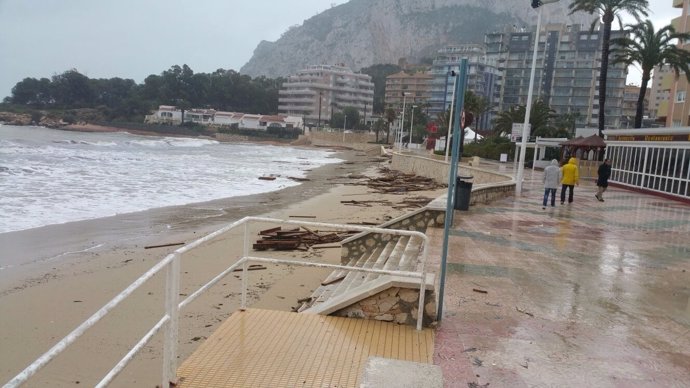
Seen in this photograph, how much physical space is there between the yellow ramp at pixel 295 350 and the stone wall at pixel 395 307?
8cm

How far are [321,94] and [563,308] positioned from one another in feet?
509

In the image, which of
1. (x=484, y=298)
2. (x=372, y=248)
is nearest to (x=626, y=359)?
(x=484, y=298)

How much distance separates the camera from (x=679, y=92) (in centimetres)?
3919

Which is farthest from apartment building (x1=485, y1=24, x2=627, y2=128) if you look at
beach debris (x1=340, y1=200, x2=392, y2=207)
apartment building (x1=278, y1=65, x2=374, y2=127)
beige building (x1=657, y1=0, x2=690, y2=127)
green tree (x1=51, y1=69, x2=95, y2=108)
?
beach debris (x1=340, y1=200, x2=392, y2=207)

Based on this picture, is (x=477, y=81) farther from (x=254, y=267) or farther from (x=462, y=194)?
(x=254, y=267)

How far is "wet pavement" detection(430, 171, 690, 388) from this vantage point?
4113 mm

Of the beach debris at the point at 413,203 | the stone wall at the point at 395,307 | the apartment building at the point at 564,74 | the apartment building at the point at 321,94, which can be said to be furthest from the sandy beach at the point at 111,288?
the apartment building at the point at 321,94

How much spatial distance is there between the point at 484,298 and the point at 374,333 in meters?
1.65

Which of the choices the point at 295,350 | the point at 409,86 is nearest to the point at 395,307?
the point at 295,350

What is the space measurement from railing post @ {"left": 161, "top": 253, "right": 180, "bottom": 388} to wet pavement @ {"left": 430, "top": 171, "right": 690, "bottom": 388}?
2037 millimetres

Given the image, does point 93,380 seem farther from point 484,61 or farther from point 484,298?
point 484,61

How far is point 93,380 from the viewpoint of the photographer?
498cm

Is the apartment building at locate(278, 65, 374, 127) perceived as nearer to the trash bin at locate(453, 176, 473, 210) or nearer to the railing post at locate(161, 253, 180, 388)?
the trash bin at locate(453, 176, 473, 210)

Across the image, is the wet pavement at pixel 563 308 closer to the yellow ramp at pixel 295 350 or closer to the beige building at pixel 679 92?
the yellow ramp at pixel 295 350
